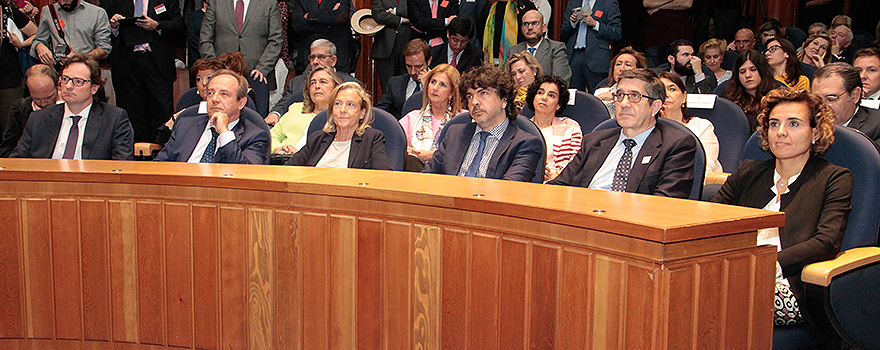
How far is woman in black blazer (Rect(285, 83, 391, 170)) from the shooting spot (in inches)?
129

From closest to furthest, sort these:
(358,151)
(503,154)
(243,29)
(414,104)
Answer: (503,154) < (358,151) < (414,104) < (243,29)

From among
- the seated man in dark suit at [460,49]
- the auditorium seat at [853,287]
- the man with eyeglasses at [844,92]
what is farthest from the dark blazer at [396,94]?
the auditorium seat at [853,287]

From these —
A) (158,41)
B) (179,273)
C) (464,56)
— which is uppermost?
(158,41)

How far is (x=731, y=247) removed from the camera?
1.58m

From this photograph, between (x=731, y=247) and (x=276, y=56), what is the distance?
4844 mm

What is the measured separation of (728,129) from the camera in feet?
12.7

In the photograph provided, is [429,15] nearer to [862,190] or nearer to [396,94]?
[396,94]

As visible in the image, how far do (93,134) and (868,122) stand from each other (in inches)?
145

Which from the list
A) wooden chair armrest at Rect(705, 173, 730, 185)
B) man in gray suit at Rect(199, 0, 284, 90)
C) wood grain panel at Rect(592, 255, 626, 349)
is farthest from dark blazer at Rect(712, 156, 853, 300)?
man in gray suit at Rect(199, 0, 284, 90)

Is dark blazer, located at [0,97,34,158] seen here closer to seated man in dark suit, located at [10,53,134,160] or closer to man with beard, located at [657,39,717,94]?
seated man in dark suit, located at [10,53,134,160]

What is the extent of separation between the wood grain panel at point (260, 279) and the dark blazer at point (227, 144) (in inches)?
44.3

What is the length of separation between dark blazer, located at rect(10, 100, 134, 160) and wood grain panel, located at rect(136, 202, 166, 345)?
142 centimetres

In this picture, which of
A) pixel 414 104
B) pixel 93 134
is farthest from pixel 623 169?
pixel 93 134

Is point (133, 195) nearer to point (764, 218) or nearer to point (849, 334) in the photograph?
point (764, 218)
